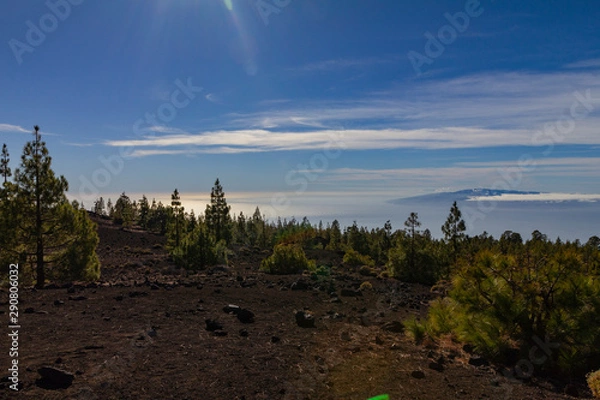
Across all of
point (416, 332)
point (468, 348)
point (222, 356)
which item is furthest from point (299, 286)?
point (222, 356)

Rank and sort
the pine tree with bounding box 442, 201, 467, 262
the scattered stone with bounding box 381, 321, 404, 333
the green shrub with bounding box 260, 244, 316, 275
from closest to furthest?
1. the scattered stone with bounding box 381, 321, 404, 333
2. the green shrub with bounding box 260, 244, 316, 275
3. the pine tree with bounding box 442, 201, 467, 262

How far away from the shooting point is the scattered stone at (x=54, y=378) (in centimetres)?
654

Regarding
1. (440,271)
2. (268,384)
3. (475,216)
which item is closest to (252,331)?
(268,384)

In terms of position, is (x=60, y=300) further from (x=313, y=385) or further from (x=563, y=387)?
(x=563, y=387)

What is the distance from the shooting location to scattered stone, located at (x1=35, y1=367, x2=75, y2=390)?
654cm

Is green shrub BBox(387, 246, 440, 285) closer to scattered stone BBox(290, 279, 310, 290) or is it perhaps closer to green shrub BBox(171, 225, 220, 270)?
green shrub BBox(171, 225, 220, 270)

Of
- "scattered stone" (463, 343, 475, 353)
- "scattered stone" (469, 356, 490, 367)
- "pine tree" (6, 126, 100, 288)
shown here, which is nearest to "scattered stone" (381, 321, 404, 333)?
"scattered stone" (463, 343, 475, 353)

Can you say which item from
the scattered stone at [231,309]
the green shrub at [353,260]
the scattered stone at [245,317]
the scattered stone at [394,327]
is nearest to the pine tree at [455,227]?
the green shrub at [353,260]

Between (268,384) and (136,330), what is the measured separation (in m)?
4.66

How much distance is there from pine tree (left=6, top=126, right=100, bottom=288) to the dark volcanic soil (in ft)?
20.8

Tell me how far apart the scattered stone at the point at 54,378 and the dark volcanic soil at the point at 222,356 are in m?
0.13

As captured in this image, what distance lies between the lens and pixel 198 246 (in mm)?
34375

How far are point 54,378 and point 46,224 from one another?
16995 millimetres
